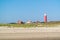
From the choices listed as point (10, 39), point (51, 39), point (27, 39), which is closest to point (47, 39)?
point (51, 39)

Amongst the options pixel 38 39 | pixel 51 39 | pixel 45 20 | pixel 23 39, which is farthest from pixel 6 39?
pixel 45 20

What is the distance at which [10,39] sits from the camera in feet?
41.7

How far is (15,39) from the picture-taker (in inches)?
498

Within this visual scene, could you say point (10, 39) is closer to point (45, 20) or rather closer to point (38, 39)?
point (38, 39)

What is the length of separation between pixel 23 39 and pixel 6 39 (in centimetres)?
105

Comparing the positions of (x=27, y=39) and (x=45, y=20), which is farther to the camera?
(x=45, y=20)

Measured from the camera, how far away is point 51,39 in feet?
40.8

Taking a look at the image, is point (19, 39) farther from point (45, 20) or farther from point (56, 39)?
point (45, 20)

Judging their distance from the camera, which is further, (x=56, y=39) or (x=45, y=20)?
(x=45, y=20)

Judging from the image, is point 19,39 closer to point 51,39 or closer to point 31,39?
point 31,39

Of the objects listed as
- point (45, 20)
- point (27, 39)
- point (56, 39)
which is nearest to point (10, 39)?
point (27, 39)

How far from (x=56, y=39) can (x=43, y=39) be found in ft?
2.58

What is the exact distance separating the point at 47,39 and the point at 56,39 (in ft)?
1.80

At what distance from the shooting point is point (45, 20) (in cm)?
2777
